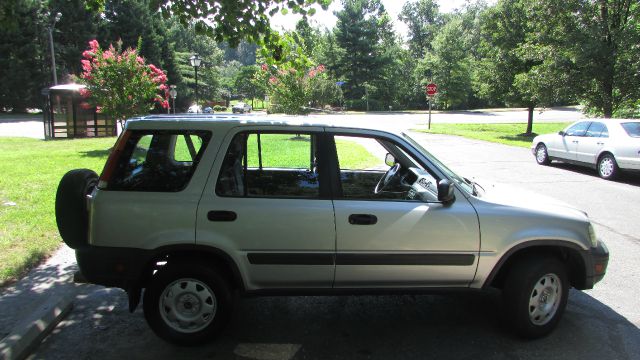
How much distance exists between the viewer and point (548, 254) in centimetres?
386

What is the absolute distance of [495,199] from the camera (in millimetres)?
3830

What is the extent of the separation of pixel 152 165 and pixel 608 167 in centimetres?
1167

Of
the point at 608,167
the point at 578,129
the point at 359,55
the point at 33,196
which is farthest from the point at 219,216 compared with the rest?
the point at 359,55

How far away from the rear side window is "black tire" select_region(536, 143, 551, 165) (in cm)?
1309

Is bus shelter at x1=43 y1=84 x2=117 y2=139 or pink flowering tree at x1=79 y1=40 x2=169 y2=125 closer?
pink flowering tree at x1=79 y1=40 x2=169 y2=125

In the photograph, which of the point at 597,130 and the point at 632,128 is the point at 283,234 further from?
the point at 597,130

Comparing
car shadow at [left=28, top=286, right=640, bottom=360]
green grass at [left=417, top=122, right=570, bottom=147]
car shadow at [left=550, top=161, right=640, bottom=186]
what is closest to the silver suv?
car shadow at [left=28, top=286, right=640, bottom=360]

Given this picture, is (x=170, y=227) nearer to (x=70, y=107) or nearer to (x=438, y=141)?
(x=438, y=141)

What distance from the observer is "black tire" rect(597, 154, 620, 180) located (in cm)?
1166

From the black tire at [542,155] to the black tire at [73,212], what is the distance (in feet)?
44.7

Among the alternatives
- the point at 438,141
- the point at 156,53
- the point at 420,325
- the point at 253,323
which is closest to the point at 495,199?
the point at 420,325

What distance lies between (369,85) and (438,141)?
39205 millimetres

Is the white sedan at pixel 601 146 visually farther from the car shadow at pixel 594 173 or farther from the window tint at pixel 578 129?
the car shadow at pixel 594 173

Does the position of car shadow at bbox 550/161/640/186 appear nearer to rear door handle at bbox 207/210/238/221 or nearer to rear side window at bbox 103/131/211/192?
rear door handle at bbox 207/210/238/221
